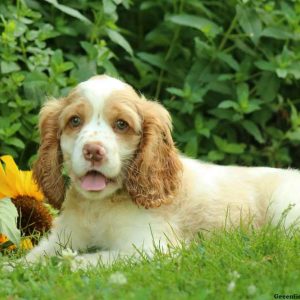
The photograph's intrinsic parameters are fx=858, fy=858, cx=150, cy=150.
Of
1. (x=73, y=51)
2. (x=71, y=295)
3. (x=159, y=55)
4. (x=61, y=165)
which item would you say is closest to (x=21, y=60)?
(x=73, y=51)

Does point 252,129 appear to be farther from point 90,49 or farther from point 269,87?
point 90,49

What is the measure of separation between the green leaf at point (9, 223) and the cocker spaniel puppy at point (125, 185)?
0.63 ft

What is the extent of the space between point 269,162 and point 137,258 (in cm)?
345

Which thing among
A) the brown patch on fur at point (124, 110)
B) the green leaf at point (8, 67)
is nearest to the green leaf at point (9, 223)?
the brown patch on fur at point (124, 110)

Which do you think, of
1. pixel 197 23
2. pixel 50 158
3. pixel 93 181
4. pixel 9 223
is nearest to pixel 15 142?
pixel 50 158

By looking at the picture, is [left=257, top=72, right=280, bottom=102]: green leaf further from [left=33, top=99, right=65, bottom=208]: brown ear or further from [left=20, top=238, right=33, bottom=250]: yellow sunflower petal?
[left=20, top=238, right=33, bottom=250]: yellow sunflower petal

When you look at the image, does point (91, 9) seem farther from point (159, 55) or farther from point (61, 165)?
point (61, 165)

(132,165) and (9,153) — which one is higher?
(132,165)

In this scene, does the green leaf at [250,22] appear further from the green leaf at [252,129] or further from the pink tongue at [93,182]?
the pink tongue at [93,182]

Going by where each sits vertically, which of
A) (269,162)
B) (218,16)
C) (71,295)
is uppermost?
(218,16)

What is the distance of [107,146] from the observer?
18.2ft

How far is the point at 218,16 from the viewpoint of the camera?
873cm

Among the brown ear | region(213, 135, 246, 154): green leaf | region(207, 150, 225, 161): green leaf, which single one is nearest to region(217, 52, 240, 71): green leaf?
region(213, 135, 246, 154): green leaf

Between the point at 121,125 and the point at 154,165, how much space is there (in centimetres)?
41
